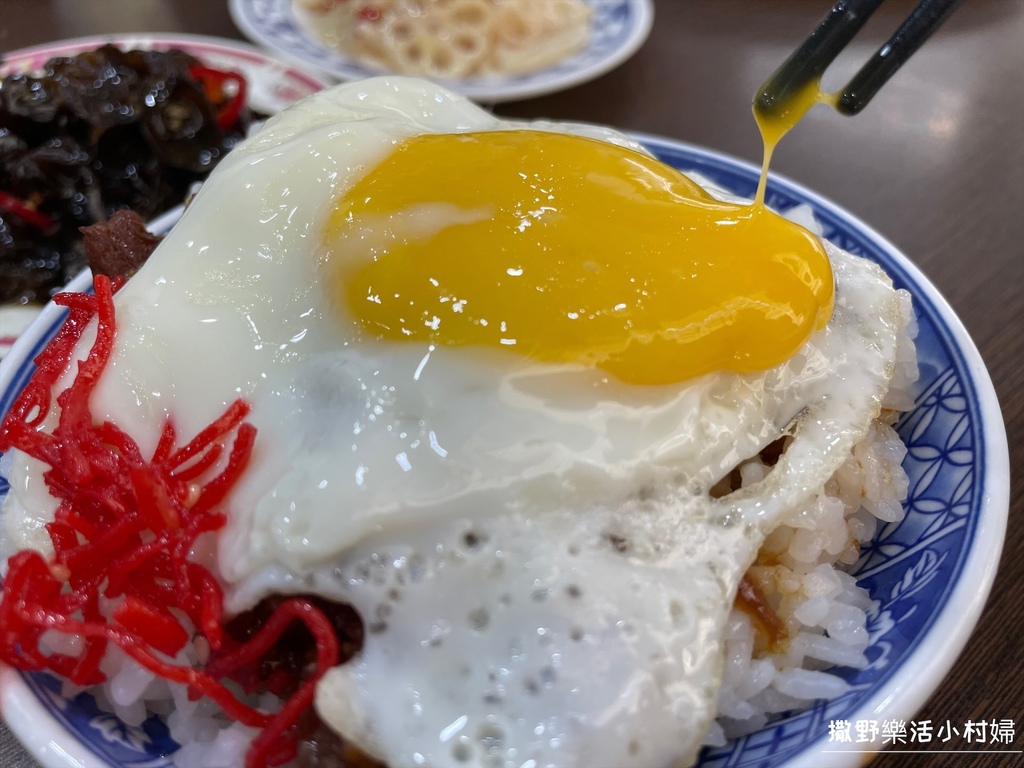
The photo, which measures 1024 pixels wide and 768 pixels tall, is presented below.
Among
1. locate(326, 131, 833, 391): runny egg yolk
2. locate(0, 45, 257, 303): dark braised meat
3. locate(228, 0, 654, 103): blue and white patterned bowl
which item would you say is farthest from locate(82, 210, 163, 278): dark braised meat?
locate(228, 0, 654, 103): blue and white patterned bowl

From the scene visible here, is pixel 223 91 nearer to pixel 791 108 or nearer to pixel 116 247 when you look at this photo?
pixel 116 247

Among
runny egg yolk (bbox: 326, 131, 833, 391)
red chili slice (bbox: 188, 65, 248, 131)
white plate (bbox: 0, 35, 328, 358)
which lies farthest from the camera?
white plate (bbox: 0, 35, 328, 358)

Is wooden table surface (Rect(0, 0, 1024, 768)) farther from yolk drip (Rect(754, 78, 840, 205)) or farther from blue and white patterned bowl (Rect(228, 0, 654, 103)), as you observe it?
yolk drip (Rect(754, 78, 840, 205))

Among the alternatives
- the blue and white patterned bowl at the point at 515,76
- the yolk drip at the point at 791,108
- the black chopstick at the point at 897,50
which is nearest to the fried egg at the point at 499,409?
the yolk drip at the point at 791,108

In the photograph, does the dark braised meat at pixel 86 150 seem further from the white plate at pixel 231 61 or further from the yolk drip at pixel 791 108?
the yolk drip at pixel 791 108

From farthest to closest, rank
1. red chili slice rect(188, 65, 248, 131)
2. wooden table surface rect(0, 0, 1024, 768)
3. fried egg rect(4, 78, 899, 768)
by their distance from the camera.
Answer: red chili slice rect(188, 65, 248, 131)
wooden table surface rect(0, 0, 1024, 768)
fried egg rect(4, 78, 899, 768)

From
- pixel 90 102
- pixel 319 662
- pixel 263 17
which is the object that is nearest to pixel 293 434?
pixel 319 662

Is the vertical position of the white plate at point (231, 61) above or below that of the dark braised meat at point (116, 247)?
below
